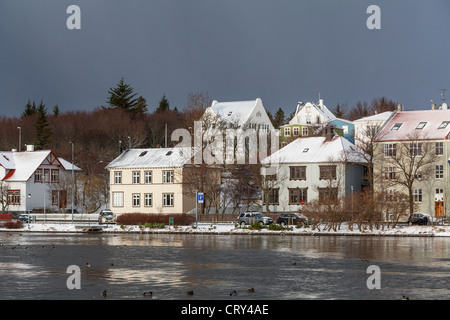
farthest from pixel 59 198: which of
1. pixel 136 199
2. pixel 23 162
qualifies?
pixel 136 199

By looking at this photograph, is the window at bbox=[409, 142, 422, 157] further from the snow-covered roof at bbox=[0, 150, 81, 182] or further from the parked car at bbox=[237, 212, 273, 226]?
the snow-covered roof at bbox=[0, 150, 81, 182]

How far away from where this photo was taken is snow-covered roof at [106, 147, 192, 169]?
93.2 meters

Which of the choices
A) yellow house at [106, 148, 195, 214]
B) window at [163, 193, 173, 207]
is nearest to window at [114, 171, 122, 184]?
yellow house at [106, 148, 195, 214]

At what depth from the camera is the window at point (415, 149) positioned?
271 ft

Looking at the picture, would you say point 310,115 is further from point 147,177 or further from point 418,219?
point 418,219

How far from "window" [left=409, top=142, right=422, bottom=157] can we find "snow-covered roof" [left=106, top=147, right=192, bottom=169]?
85.6ft

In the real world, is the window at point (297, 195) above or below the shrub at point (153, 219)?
above

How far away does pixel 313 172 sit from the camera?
294 feet

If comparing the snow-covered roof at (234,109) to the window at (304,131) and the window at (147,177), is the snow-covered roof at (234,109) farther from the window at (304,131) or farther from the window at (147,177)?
the window at (147,177)

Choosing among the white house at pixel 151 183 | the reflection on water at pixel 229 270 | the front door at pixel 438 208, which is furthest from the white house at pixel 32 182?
the reflection on water at pixel 229 270

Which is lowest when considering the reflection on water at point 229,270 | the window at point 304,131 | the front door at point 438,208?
the reflection on water at point 229,270

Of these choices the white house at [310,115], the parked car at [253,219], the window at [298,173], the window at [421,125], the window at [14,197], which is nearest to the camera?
the parked car at [253,219]

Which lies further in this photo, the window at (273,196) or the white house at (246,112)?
the white house at (246,112)
